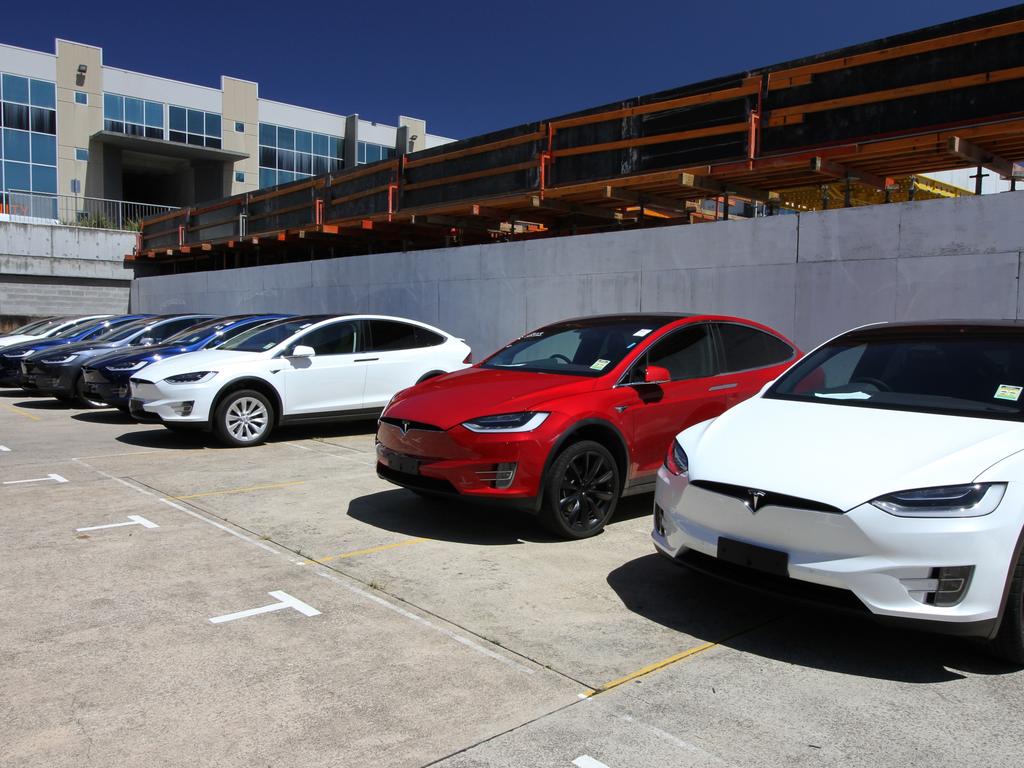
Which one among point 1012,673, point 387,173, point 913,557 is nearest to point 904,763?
point 913,557

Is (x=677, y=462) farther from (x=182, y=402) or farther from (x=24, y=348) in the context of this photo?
(x=24, y=348)

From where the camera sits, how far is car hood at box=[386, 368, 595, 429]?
559 cm

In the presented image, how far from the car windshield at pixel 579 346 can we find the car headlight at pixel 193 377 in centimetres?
367

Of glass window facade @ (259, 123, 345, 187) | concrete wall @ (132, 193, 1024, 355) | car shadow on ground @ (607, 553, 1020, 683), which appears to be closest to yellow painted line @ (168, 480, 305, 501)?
car shadow on ground @ (607, 553, 1020, 683)

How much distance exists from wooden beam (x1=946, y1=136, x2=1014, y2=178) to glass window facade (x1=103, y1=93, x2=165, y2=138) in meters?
44.7

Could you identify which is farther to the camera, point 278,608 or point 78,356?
point 78,356

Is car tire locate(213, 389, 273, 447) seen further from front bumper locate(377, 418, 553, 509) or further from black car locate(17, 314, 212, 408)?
front bumper locate(377, 418, 553, 509)

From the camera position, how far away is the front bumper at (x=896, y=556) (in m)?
3.43

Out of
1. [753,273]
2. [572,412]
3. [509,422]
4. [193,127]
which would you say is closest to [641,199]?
[753,273]

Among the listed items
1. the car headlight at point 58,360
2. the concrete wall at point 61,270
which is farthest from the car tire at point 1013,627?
the concrete wall at point 61,270

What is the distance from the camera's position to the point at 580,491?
5695 mm

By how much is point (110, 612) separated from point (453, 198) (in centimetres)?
1180

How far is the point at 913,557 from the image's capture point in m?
3.45

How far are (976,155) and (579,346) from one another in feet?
17.7
